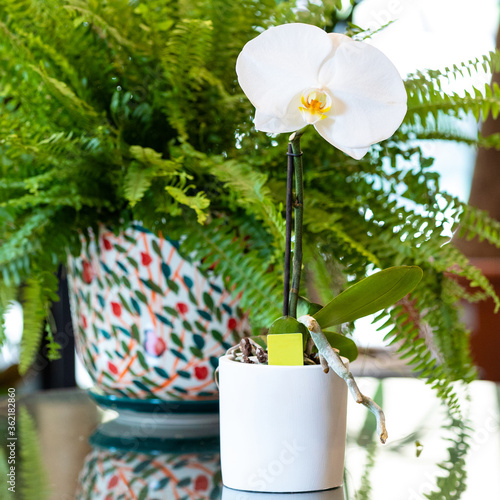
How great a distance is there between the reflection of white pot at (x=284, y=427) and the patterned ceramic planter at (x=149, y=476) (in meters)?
0.04

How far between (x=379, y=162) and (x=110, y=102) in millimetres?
298

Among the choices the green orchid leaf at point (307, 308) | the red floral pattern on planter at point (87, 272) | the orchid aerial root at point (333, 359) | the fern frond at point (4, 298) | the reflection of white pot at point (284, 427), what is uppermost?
the red floral pattern on planter at point (87, 272)

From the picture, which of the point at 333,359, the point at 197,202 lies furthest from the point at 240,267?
the point at 333,359

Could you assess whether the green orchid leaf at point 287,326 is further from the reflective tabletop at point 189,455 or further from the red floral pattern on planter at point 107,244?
the red floral pattern on planter at point 107,244

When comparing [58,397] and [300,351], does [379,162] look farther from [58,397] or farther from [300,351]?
[58,397]

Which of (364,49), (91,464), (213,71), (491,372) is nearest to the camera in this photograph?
(364,49)

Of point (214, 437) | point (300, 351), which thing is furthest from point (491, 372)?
point (300, 351)

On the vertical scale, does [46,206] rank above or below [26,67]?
below

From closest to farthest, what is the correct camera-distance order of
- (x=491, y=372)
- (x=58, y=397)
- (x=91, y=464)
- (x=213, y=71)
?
1. (x=91, y=464)
2. (x=213, y=71)
3. (x=58, y=397)
4. (x=491, y=372)

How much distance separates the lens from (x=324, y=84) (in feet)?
1.50

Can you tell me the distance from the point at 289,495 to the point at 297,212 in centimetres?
20

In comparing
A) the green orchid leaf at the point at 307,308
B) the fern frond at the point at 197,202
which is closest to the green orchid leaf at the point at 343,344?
the green orchid leaf at the point at 307,308

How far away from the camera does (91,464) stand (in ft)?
1.94

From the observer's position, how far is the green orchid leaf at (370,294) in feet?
1.56
